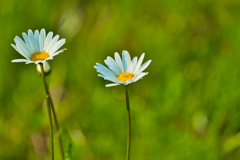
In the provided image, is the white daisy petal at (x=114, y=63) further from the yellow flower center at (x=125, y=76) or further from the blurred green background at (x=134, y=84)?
the blurred green background at (x=134, y=84)

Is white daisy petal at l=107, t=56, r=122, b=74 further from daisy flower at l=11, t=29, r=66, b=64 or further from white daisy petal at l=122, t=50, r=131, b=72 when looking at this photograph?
daisy flower at l=11, t=29, r=66, b=64

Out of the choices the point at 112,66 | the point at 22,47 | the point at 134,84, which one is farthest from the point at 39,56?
the point at 134,84

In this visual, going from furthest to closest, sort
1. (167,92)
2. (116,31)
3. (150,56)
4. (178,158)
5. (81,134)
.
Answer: (116,31) < (150,56) < (167,92) < (81,134) < (178,158)

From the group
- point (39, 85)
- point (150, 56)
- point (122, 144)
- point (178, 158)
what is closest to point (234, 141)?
point (178, 158)

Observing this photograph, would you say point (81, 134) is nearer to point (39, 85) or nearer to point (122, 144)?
point (122, 144)

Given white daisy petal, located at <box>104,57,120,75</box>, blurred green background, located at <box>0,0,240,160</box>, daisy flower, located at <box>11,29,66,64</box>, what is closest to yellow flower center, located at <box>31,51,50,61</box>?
daisy flower, located at <box>11,29,66,64</box>

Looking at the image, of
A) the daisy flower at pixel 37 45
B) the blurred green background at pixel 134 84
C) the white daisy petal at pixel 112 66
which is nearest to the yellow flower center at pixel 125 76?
the white daisy petal at pixel 112 66
